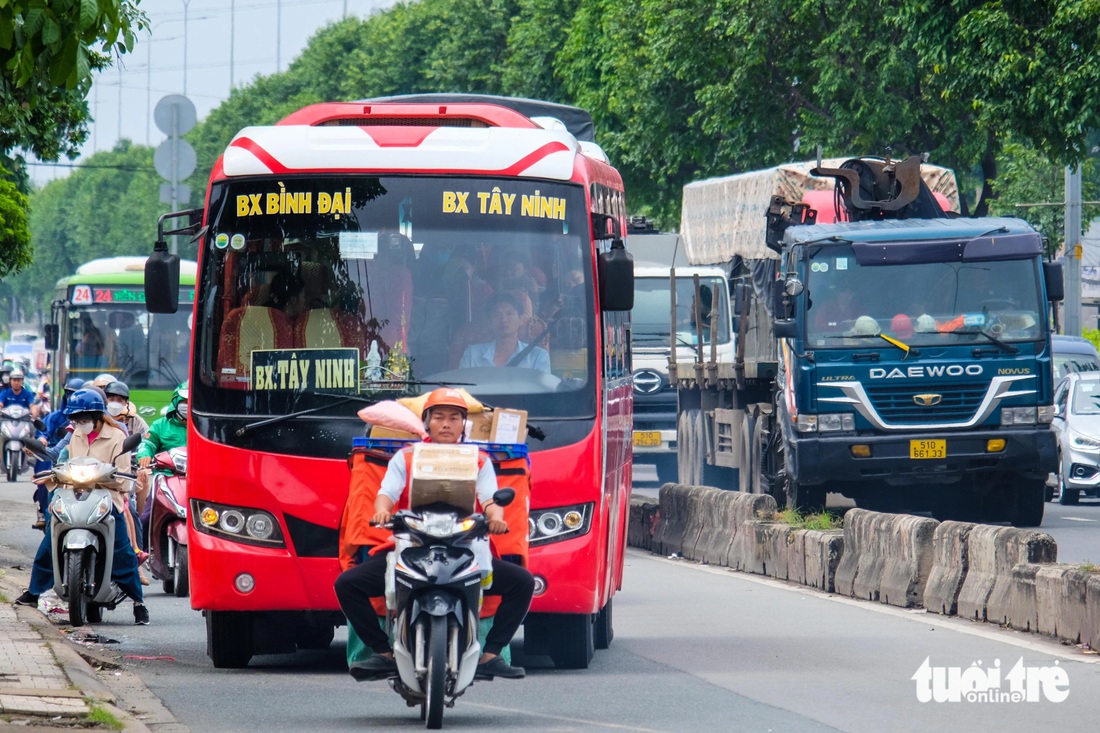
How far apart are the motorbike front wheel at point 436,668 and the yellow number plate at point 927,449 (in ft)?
37.6

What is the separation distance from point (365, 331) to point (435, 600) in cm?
225

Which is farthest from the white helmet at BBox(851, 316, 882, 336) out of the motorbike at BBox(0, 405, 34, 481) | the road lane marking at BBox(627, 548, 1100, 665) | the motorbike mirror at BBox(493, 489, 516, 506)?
the motorbike at BBox(0, 405, 34, 481)

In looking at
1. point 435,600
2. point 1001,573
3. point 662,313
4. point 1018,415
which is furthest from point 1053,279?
point 435,600

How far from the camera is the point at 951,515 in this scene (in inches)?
848

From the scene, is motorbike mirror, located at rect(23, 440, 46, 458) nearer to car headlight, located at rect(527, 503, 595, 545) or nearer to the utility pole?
car headlight, located at rect(527, 503, 595, 545)

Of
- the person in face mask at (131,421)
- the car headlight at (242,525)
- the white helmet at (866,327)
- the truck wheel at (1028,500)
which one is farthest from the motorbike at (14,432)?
the car headlight at (242,525)

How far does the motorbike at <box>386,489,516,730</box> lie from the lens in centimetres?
822

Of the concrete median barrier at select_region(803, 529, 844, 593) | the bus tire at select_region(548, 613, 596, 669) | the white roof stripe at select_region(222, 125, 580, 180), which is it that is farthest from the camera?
the concrete median barrier at select_region(803, 529, 844, 593)

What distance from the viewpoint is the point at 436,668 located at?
26.8ft

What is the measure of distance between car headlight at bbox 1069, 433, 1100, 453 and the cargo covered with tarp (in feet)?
13.8

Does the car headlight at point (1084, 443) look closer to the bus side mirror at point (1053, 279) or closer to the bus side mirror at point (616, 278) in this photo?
the bus side mirror at point (1053, 279)

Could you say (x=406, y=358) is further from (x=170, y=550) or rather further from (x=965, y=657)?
(x=170, y=550)

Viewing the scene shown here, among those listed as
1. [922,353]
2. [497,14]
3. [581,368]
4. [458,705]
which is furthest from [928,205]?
[497,14]

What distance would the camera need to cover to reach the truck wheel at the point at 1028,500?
20.4 meters
